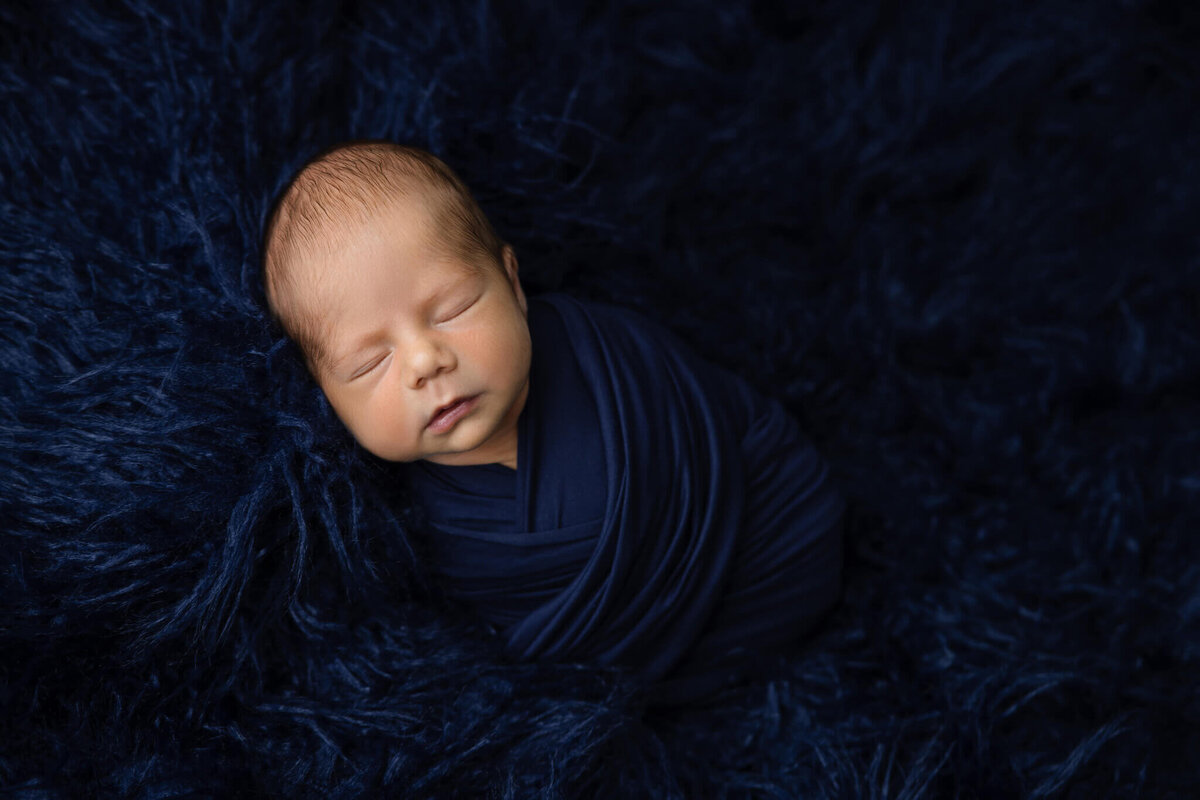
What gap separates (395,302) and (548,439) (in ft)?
0.76

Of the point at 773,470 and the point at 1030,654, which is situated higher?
the point at 773,470

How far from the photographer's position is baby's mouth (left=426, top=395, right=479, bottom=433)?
893mm

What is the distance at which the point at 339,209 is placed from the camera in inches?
34.3

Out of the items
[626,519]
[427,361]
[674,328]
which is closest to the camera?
[427,361]

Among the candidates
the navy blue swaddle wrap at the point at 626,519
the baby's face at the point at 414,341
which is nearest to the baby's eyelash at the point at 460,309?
the baby's face at the point at 414,341

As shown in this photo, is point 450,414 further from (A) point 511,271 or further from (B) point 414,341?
(A) point 511,271

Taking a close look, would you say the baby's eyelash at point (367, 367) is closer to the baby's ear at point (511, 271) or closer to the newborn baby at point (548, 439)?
the newborn baby at point (548, 439)

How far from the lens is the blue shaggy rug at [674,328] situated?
0.90 m

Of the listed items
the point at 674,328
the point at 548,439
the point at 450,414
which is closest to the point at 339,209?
the point at 450,414

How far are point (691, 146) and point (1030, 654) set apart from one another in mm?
728

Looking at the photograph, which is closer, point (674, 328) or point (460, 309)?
point (460, 309)

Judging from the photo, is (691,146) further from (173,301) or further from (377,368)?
(173,301)

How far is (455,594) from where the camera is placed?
1053mm

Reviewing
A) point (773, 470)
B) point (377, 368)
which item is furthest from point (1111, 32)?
point (377, 368)
